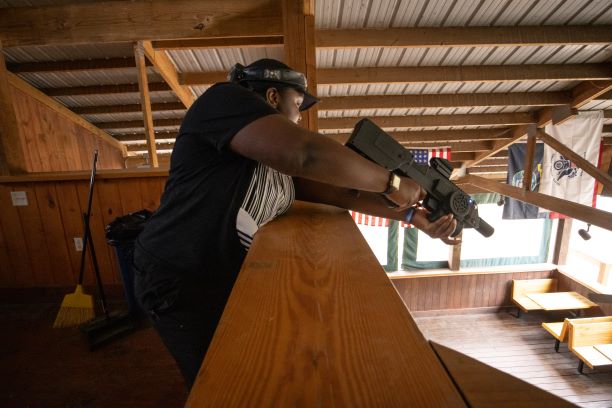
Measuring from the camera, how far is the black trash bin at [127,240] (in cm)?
227

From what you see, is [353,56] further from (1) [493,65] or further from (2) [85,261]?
(2) [85,261]

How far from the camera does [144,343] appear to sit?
2.23 m

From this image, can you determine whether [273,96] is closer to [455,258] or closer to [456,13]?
[456,13]

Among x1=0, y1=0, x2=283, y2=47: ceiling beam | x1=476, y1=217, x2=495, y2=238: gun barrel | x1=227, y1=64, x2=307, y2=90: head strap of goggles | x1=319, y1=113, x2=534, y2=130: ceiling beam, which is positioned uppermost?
x1=0, y1=0, x2=283, y2=47: ceiling beam

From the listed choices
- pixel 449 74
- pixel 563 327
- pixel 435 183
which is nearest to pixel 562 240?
pixel 563 327

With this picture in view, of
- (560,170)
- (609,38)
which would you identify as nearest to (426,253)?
(560,170)

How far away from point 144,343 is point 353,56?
4.80m

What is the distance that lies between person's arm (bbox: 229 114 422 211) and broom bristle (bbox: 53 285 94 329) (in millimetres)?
2543

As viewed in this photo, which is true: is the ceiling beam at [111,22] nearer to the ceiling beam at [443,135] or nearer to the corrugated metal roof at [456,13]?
the corrugated metal roof at [456,13]

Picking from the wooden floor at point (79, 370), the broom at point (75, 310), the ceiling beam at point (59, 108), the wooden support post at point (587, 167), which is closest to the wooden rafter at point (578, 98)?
the wooden support post at point (587, 167)

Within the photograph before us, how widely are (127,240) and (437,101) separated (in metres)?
6.17

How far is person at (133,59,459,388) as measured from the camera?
2.69 feet

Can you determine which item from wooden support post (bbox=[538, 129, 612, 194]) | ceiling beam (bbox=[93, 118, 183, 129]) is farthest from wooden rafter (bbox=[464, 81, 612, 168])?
ceiling beam (bbox=[93, 118, 183, 129])

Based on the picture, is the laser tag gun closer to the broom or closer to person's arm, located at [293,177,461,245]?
person's arm, located at [293,177,461,245]
